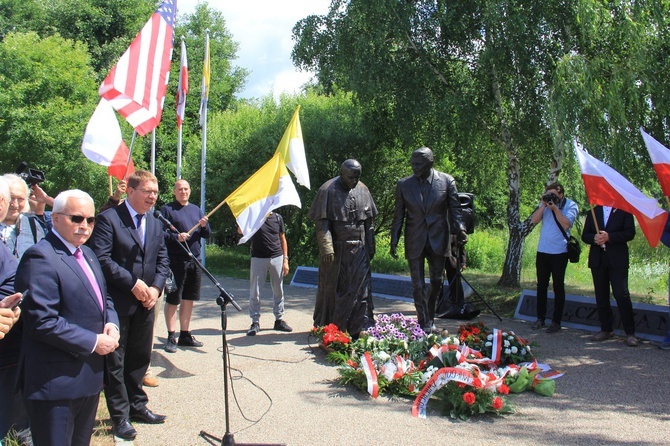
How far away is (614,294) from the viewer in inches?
286

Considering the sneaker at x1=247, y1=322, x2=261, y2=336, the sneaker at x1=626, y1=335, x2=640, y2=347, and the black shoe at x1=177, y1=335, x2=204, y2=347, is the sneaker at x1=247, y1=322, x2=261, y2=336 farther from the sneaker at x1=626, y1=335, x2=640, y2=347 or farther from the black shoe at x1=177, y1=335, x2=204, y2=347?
the sneaker at x1=626, y1=335, x2=640, y2=347

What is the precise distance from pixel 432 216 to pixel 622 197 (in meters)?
2.14

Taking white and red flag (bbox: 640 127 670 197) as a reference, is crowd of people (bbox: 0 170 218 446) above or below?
below

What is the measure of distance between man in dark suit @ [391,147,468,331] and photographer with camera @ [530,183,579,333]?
5.06 ft

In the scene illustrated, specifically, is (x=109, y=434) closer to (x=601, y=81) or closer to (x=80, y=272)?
(x=80, y=272)

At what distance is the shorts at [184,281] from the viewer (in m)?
6.58

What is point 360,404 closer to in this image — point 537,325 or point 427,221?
point 427,221

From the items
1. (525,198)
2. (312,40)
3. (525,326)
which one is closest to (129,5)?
(312,40)

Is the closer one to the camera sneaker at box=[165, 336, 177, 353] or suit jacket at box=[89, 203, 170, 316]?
suit jacket at box=[89, 203, 170, 316]

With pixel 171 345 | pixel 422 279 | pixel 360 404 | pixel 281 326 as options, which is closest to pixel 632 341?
pixel 422 279

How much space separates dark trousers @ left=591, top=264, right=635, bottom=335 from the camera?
717cm

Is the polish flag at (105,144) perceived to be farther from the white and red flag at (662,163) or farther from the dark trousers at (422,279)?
the white and red flag at (662,163)

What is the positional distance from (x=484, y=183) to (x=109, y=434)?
11.8m

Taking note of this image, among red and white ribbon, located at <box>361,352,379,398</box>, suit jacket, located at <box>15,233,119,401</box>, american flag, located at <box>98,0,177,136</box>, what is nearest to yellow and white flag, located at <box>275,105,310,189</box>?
american flag, located at <box>98,0,177,136</box>
